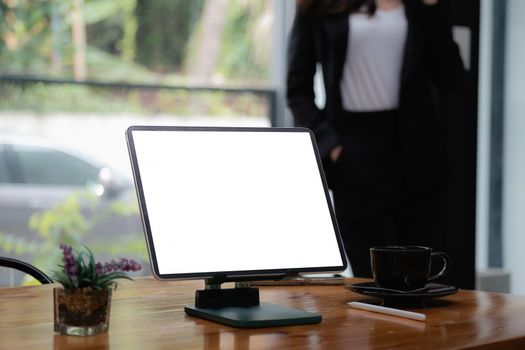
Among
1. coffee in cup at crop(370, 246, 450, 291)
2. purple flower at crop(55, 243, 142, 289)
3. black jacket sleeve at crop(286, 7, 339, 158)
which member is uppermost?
black jacket sleeve at crop(286, 7, 339, 158)

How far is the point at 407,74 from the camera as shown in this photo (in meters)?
2.77

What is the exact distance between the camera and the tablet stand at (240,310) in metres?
1.33

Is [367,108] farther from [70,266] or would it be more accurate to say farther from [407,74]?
[70,266]

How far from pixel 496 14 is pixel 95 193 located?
202 centimetres

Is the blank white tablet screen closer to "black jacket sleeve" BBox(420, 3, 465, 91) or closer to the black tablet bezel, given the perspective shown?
the black tablet bezel

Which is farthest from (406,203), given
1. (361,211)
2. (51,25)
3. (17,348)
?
(17,348)

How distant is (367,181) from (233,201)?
1331 mm

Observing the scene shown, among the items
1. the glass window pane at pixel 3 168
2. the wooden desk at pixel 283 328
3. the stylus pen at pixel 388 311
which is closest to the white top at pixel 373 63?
the wooden desk at pixel 283 328

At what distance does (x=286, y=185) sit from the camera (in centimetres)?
153

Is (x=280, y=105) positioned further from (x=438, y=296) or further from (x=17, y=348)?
(x=17, y=348)

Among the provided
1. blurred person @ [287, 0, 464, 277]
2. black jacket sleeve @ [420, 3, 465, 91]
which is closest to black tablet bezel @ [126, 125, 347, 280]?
blurred person @ [287, 0, 464, 277]

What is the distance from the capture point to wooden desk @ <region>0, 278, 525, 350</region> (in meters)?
1.20

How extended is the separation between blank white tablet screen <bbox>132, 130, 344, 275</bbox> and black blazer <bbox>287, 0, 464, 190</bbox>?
3.91 ft

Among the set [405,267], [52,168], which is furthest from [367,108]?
[52,168]
